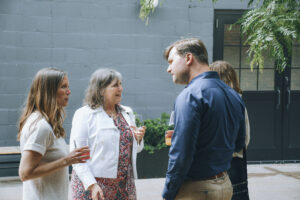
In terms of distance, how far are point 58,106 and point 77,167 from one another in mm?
561

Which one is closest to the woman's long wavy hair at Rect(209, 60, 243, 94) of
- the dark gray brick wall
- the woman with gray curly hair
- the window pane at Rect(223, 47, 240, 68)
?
the woman with gray curly hair

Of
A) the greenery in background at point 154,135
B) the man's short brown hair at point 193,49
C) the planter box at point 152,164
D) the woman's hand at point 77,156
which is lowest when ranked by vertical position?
the planter box at point 152,164

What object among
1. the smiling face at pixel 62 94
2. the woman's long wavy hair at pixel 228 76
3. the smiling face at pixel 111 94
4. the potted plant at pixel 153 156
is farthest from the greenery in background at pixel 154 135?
the smiling face at pixel 62 94

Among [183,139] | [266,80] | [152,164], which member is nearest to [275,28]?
[183,139]

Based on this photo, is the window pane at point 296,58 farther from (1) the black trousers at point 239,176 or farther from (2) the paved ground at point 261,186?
(1) the black trousers at point 239,176

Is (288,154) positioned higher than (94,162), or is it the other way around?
(94,162)

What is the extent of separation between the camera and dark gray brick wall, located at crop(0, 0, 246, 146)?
6320 mm

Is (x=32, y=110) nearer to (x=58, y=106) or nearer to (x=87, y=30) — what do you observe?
(x=58, y=106)

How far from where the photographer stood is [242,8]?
713 cm

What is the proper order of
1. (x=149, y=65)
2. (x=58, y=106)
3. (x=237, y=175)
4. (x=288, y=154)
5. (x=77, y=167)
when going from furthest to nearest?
(x=288, y=154) < (x=149, y=65) < (x=237, y=175) < (x=77, y=167) < (x=58, y=106)

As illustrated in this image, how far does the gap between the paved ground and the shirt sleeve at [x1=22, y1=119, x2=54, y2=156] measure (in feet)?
10.5

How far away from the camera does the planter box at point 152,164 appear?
6258 mm

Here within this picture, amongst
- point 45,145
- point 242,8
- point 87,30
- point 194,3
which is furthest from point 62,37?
point 45,145

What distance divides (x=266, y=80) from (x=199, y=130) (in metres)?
5.65
